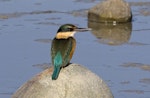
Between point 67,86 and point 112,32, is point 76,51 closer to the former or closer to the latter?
point 112,32

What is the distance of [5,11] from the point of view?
2070 centimetres

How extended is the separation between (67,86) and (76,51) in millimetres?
6027

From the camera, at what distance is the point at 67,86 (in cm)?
1015

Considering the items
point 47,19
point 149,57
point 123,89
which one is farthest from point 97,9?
point 123,89

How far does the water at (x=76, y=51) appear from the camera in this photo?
13875 mm

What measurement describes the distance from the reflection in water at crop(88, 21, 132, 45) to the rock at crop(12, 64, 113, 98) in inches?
271

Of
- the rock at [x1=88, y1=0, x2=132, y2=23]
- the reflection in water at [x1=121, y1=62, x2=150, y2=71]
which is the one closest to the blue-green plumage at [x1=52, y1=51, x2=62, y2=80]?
the reflection in water at [x1=121, y1=62, x2=150, y2=71]

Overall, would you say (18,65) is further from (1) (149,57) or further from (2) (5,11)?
(2) (5,11)

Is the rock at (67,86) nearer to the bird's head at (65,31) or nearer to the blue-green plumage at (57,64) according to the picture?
the blue-green plumage at (57,64)

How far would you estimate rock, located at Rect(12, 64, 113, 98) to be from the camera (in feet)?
33.2

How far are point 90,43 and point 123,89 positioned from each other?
3.68 m

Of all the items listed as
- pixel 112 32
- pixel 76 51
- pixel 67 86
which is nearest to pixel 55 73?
pixel 67 86

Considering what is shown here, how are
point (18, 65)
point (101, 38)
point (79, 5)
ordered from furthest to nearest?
point (79, 5), point (101, 38), point (18, 65)

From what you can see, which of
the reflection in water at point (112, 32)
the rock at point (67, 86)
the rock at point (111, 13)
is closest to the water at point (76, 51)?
the reflection in water at point (112, 32)
